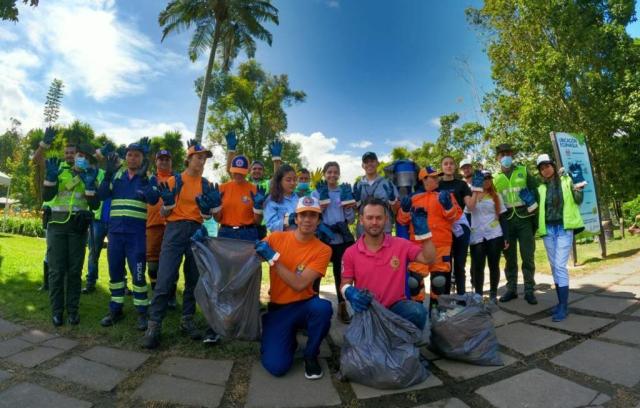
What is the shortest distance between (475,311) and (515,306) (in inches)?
80.3

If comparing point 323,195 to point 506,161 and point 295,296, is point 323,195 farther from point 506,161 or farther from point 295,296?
point 506,161

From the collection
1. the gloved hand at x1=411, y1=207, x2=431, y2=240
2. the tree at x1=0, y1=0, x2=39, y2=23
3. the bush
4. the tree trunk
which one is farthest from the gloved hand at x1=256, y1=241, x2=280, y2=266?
the bush

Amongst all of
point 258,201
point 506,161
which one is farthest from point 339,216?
point 506,161

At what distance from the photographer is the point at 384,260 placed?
10.1 feet

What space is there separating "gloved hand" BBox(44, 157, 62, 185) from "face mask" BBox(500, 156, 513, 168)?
558 cm

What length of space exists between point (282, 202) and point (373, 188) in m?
1.15

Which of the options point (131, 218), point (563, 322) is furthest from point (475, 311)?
point (131, 218)

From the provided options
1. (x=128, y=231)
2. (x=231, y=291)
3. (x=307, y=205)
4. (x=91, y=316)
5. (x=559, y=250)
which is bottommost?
(x=91, y=316)

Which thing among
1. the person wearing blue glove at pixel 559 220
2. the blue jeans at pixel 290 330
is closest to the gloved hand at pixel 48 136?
the blue jeans at pixel 290 330

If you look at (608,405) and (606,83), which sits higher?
(606,83)

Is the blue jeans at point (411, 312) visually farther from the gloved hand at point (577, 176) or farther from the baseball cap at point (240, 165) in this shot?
the gloved hand at point (577, 176)

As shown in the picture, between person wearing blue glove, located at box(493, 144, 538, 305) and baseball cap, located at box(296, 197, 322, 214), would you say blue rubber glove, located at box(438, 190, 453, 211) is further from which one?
person wearing blue glove, located at box(493, 144, 538, 305)

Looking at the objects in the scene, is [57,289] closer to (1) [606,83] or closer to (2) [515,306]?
(2) [515,306]

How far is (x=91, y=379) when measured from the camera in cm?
273
